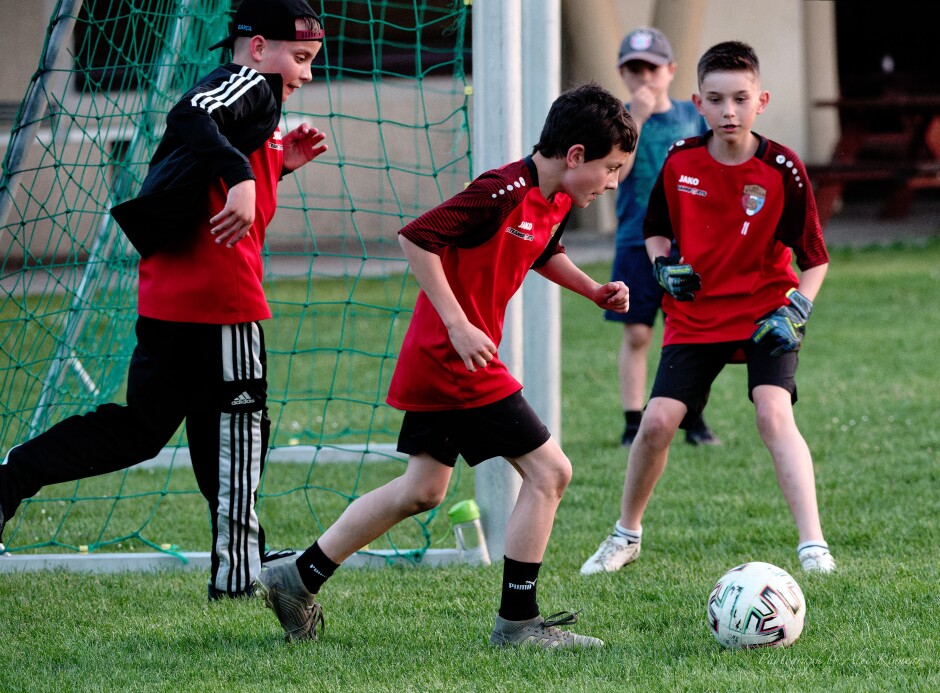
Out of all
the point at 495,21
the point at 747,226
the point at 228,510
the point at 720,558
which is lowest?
the point at 720,558

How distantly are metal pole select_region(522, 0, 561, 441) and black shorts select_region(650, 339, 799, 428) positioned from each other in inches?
17.6

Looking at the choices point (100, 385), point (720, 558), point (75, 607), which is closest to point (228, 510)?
point (75, 607)

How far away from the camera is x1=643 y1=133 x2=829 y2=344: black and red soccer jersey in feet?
13.4

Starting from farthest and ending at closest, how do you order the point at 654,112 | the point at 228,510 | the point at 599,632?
the point at 654,112, the point at 228,510, the point at 599,632

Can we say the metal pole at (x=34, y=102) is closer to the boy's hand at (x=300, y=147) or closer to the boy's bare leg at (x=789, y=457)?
the boy's hand at (x=300, y=147)

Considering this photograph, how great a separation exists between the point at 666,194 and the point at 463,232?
129 centimetres

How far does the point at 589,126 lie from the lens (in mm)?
3225

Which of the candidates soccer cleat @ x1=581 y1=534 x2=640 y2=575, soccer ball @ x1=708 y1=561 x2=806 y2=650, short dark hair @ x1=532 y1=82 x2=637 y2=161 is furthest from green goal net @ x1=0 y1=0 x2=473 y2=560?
soccer ball @ x1=708 y1=561 x2=806 y2=650

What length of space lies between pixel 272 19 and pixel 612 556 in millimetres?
2008

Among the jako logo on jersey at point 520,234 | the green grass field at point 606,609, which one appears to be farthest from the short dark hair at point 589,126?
the green grass field at point 606,609

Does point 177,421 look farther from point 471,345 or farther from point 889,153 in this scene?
point 889,153

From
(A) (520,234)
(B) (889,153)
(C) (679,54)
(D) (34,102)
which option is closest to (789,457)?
(A) (520,234)

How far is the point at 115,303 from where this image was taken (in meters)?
5.80

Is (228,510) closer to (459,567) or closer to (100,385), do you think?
(459,567)
